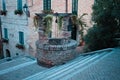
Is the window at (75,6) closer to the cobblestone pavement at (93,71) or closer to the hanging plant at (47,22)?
the hanging plant at (47,22)

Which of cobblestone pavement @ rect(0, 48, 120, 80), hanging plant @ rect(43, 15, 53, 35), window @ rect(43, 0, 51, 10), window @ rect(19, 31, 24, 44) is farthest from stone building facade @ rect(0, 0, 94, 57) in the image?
cobblestone pavement @ rect(0, 48, 120, 80)

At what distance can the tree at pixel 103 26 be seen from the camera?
11594 millimetres

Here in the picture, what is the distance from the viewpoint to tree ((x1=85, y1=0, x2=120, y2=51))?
38.0ft

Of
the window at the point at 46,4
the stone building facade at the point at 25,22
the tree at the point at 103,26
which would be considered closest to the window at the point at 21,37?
the stone building facade at the point at 25,22

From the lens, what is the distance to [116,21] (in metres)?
12.0

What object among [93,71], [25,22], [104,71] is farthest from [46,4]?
[104,71]

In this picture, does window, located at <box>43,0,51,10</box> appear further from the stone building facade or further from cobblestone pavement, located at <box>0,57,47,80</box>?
cobblestone pavement, located at <box>0,57,47,80</box>

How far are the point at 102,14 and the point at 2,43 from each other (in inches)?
475

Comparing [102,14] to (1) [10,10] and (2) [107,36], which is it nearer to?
(2) [107,36]

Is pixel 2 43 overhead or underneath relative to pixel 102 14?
underneath

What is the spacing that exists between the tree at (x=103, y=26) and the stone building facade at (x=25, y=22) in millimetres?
5496

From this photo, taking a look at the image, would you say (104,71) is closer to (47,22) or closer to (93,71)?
(93,71)

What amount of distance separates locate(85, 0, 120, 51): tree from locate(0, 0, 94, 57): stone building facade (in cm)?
550

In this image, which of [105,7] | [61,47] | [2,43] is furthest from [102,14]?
[2,43]
